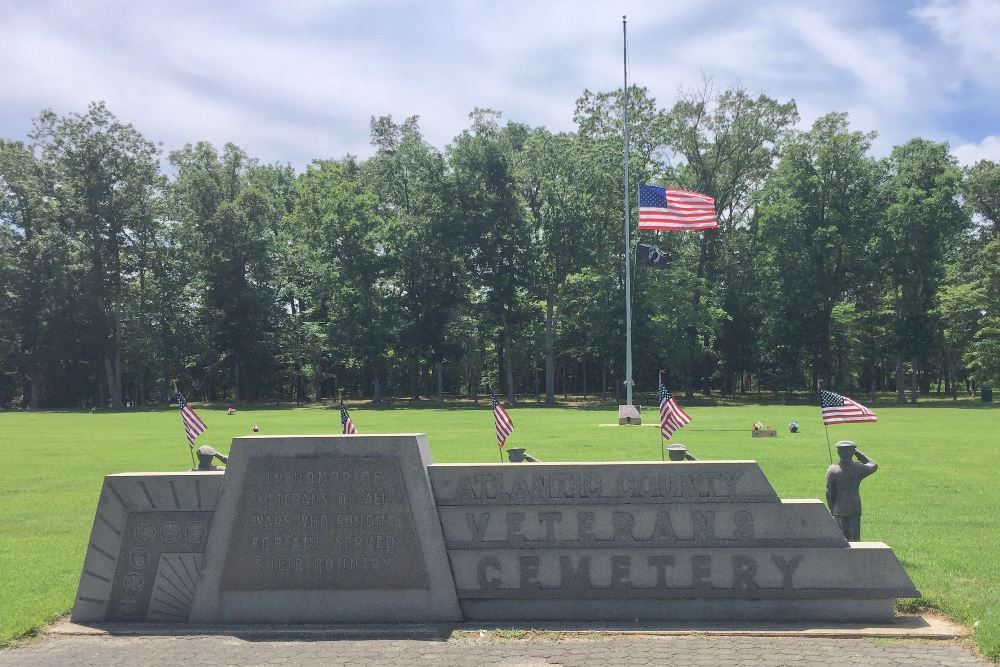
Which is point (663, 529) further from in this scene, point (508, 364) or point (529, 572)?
point (508, 364)

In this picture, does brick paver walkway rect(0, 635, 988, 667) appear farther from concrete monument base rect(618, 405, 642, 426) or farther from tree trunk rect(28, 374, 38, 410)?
tree trunk rect(28, 374, 38, 410)

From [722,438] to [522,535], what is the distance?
2025 centimetres

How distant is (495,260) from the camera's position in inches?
2375

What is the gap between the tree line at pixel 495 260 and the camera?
58.8 meters

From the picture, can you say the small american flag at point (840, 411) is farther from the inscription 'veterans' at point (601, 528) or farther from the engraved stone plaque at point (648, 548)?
the inscription 'veterans' at point (601, 528)

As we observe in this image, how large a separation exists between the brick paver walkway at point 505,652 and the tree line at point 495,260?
5110 centimetres

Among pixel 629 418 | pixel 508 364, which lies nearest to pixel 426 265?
pixel 508 364

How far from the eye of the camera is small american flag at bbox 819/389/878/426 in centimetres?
1101

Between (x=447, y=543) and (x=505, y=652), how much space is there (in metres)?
1.21

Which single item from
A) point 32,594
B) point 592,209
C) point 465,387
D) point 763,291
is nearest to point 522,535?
point 32,594

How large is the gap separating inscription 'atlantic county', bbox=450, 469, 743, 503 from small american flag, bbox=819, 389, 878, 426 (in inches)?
178

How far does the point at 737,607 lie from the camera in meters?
6.98

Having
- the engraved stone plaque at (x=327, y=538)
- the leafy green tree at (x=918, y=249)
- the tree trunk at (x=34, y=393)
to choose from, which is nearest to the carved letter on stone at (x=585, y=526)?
the engraved stone plaque at (x=327, y=538)

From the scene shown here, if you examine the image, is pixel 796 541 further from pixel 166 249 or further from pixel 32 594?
pixel 166 249
